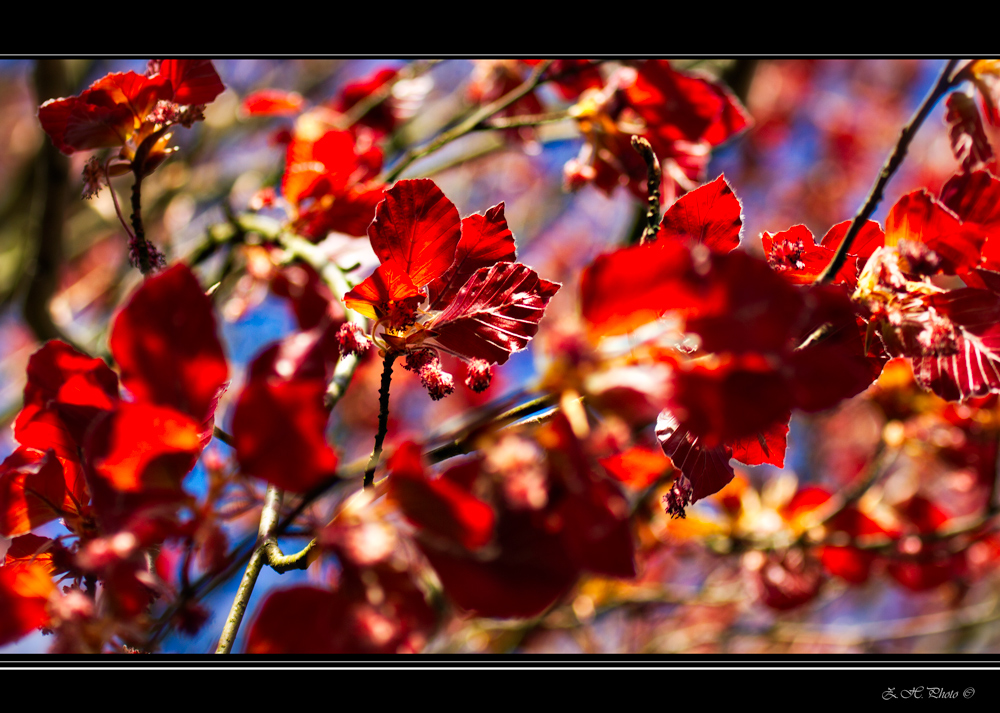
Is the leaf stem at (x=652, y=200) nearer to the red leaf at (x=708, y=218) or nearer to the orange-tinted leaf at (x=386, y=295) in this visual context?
the red leaf at (x=708, y=218)

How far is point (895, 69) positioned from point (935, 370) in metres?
5.42

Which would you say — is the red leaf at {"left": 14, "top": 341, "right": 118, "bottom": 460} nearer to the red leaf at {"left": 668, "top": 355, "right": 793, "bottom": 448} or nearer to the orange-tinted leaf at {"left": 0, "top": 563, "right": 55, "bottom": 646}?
the orange-tinted leaf at {"left": 0, "top": 563, "right": 55, "bottom": 646}

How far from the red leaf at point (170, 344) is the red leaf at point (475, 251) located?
10.2 inches

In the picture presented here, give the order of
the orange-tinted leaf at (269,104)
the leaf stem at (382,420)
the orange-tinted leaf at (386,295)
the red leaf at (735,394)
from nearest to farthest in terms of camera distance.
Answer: the red leaf at (735,394) < the leaf stem at (382,420) < the orange-tinted leaf at (386,295) < the orange-tinted leaf at (269,104)

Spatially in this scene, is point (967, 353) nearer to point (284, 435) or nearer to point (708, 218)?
point (708, 218)

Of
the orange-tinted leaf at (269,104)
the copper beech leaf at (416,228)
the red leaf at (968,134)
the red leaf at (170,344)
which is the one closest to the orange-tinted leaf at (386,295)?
the copper beech leaf at (416,228)

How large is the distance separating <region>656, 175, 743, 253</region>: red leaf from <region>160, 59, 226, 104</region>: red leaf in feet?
1.79

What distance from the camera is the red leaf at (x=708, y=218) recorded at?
0.59m

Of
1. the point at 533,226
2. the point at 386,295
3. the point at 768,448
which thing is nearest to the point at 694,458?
the point at 768,448

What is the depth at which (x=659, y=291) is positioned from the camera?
401mm

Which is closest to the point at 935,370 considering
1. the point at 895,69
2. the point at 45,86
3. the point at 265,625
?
the point at 265,625
